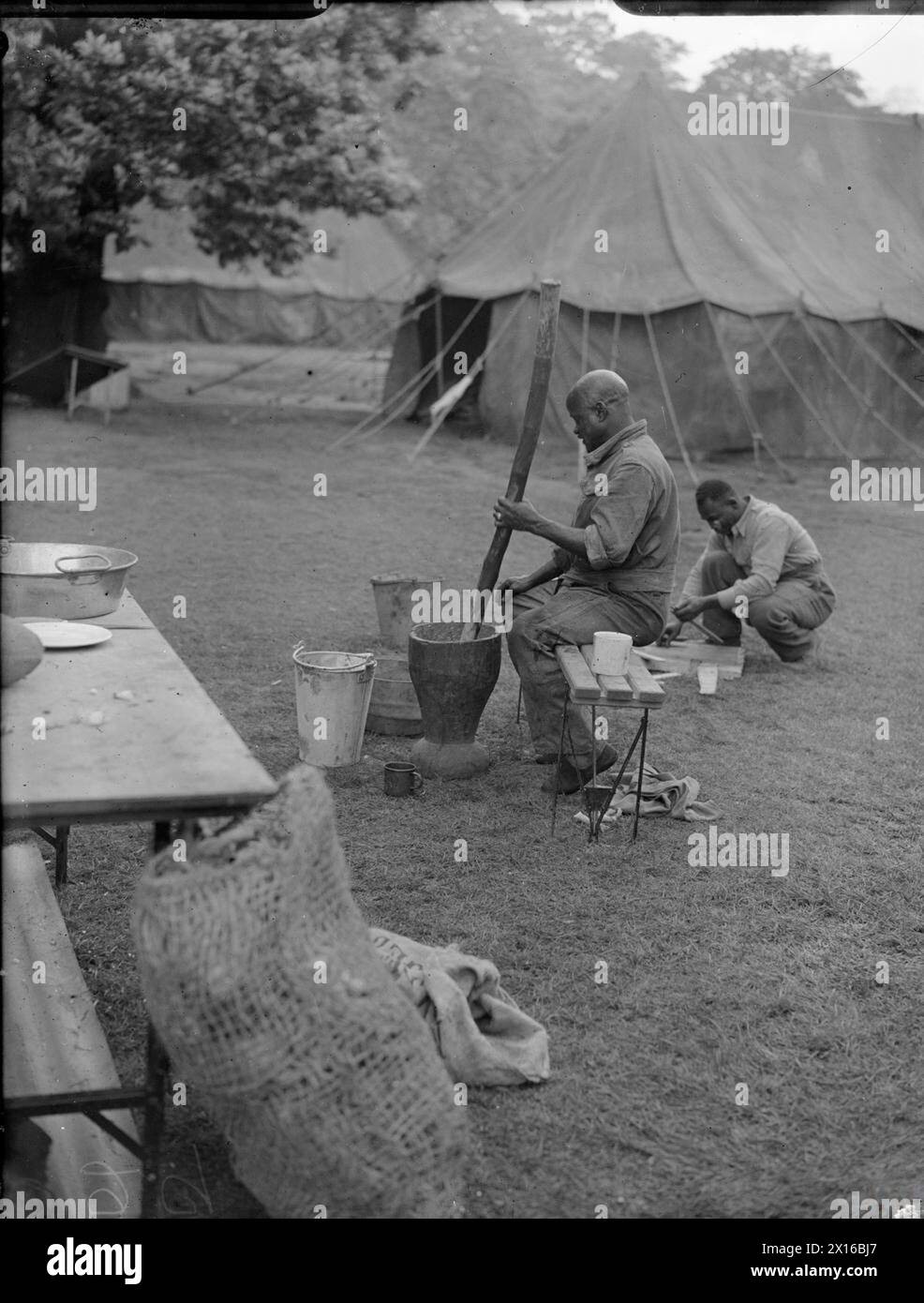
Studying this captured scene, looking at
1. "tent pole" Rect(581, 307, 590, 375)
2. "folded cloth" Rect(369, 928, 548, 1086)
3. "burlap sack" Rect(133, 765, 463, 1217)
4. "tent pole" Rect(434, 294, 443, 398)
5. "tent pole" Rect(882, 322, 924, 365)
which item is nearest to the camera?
"burlap sack" Rect(133, 765, 463, 1217)

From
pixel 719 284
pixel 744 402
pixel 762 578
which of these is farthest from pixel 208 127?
pixel 762 578

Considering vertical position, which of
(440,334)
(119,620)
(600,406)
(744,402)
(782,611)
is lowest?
(782,611)

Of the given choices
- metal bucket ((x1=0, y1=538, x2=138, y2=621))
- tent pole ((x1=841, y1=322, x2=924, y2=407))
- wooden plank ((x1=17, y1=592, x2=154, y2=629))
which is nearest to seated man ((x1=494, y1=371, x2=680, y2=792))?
wooden plank ((x1=17, y1=592, x2=154, y2=629))

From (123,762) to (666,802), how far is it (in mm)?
3141

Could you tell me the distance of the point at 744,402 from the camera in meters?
15.4

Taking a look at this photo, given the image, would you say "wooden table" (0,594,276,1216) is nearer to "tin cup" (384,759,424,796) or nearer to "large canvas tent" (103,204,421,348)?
"tin cup" (384,759,424,796)

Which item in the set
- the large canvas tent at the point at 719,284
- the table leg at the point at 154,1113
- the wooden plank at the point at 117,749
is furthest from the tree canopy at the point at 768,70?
the table leg at the point at 154,1113

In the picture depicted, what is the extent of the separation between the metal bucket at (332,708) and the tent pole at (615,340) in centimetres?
1033

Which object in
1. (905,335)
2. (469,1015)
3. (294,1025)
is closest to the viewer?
(294,1025)

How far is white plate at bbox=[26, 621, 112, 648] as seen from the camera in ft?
12.7

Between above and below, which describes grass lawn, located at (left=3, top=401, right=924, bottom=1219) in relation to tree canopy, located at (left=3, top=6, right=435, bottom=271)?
below

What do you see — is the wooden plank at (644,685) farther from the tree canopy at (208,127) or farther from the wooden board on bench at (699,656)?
the tree canopy at (208,127)

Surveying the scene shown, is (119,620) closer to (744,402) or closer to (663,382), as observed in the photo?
(663,382)

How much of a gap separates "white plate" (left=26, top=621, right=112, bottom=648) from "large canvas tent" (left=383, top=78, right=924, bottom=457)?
40.1 ft
